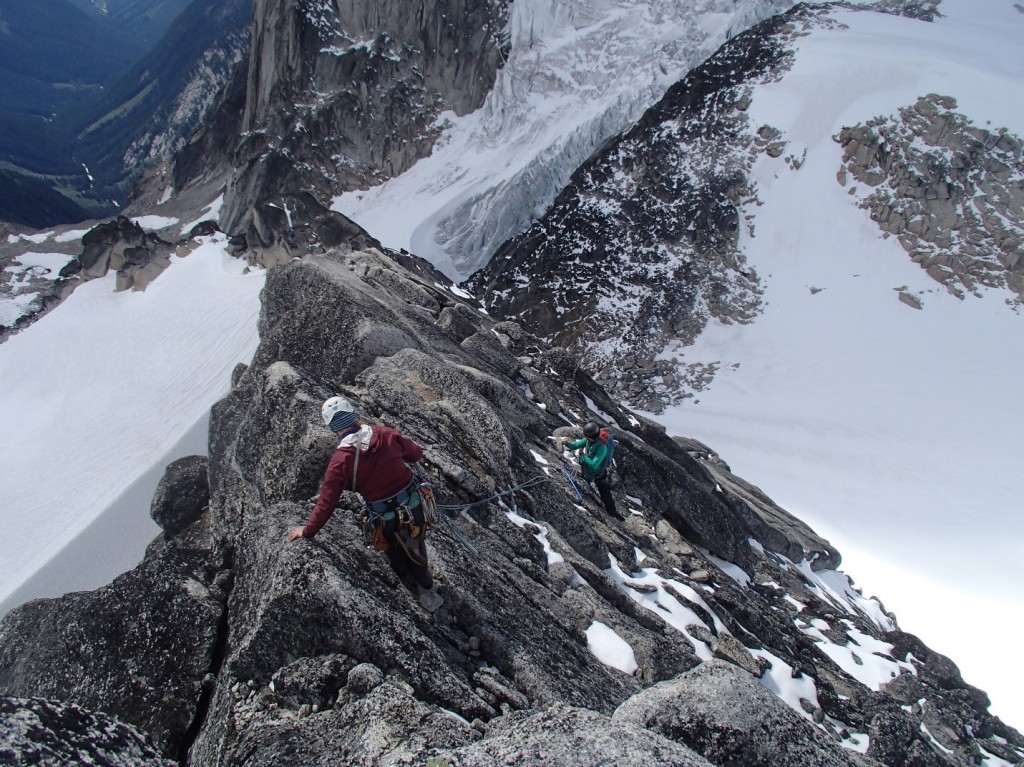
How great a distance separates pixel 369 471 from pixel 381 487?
0.17 metres

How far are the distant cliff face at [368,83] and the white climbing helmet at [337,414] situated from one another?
6206 cm

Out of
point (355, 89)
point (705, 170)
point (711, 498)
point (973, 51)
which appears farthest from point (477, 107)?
point (711, 498)

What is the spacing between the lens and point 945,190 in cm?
3691

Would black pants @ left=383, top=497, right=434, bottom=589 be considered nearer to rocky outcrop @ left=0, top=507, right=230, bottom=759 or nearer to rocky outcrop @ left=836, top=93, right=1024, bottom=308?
rocky outcrop @ left=0, top=507, right=230, bottom=759

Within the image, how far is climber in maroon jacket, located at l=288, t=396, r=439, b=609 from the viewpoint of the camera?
503 cm

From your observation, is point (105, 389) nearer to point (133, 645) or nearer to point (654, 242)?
point (133, 645)

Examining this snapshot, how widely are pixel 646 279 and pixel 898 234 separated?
14885 mm

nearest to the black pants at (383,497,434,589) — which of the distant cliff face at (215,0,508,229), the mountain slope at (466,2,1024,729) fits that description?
the mountain slope at (466,2,1024,729)

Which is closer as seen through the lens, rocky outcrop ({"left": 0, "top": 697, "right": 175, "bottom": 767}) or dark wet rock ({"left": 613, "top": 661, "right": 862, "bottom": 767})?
rocky outcrop ({"left": 0, "top": 697, "right": 175, "bottom": 767})

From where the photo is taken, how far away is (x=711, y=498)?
566 inches

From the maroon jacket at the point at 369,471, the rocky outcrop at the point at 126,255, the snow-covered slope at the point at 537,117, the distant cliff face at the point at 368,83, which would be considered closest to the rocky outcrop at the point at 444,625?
the maroon jacket at the point at 369,471

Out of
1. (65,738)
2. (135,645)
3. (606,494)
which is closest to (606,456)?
(606,494)

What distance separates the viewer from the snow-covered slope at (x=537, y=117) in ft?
172

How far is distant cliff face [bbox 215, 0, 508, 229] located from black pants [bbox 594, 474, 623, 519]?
5746cm
